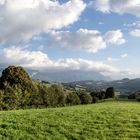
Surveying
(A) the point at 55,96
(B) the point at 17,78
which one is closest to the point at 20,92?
(B) the point at 17,78

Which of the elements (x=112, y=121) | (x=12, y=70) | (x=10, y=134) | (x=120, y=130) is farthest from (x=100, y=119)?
(x=12, y=70)

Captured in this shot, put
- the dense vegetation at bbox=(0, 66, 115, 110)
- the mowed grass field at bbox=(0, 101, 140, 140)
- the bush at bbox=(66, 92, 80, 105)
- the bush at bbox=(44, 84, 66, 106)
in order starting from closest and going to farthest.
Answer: the mowed grass field at bbox=(0, 101, 140, 140) → the dense vegetation at bbox=(0, 66, 115, 110) → the bush at bbox=(44, 84, 66, 106) → the bush at bbox=(66, 92, 80, 105)

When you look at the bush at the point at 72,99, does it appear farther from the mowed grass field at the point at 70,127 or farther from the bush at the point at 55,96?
the mowed grass field at the point at 70,127

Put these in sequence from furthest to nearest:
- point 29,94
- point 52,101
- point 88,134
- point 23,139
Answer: point 52,101, point 29,94, point 88,134, point 23,139

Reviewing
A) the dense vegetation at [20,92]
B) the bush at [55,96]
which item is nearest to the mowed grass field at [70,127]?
the dense vegetation at [20,92]

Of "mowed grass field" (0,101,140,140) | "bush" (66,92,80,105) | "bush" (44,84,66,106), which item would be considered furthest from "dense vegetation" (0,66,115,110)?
"mowed grass field" (0,101,140,140)

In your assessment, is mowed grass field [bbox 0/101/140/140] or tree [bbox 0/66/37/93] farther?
tree [bbox 0/66/37/93]

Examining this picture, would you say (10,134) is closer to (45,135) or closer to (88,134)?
(45,135)

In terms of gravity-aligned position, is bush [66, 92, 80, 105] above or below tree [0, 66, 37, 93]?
below

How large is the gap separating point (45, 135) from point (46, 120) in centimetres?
470

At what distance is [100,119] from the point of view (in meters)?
32.7

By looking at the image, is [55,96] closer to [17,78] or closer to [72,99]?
[72,99]

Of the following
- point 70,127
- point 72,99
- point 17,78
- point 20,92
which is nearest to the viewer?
point 70,127

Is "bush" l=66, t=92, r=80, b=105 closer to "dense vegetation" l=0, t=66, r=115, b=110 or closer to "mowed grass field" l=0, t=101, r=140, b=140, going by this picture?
"dense vegetation" l=0, t=66, r=115, b=110
